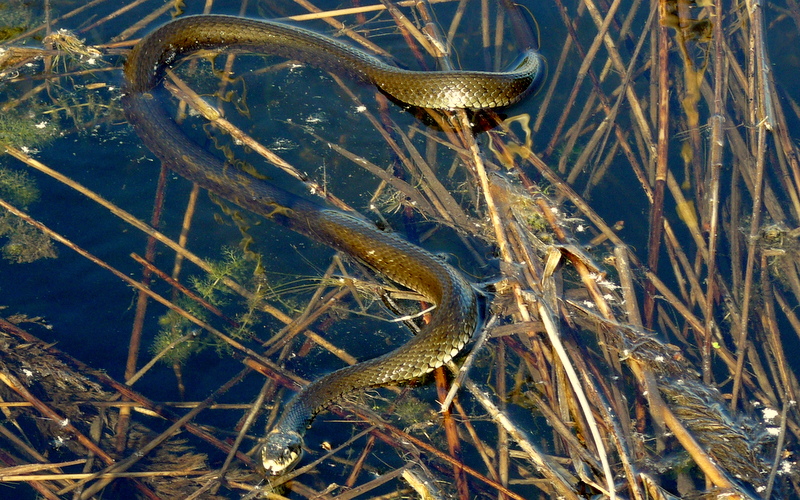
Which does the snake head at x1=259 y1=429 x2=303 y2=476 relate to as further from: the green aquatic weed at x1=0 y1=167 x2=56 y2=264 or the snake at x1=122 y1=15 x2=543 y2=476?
the green aquatic weed at x1=0 y1=167 x2=56 y2=264

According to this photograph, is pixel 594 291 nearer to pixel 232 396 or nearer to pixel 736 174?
pixel 736 174

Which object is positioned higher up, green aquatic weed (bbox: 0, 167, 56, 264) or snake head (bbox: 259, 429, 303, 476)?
green aquatic weed (bbox: 0, 167, 56, 264)

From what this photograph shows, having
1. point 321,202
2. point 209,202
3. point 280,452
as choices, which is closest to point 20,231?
point 209,202

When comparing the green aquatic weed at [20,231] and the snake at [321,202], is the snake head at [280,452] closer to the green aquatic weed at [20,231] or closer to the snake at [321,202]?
the snake at [321,202]

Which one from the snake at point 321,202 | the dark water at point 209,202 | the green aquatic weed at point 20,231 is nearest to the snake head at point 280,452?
the snake at point 321,202

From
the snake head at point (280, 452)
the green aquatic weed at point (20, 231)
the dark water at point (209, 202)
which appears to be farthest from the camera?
the green aquatic weed at point (20, 231)

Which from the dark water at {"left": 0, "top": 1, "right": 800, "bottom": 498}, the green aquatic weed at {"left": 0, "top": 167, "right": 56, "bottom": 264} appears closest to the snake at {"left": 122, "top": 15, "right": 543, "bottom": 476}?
the dark water at {"left": 0, "top": 1, "right": 800, "bottom": 498}
